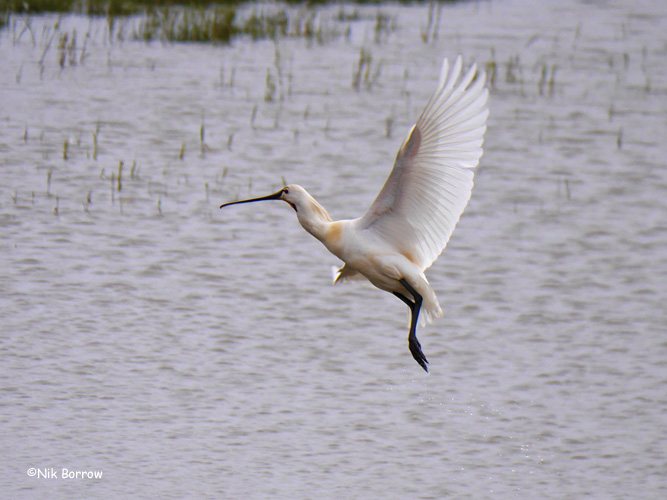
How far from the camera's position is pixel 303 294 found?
770 cm

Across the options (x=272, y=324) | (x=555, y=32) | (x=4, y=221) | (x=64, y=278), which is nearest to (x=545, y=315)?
(x=272, y=324)

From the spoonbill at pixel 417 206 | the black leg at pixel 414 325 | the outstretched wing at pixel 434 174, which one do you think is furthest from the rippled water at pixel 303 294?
the outstretched wing at pixel 434 174

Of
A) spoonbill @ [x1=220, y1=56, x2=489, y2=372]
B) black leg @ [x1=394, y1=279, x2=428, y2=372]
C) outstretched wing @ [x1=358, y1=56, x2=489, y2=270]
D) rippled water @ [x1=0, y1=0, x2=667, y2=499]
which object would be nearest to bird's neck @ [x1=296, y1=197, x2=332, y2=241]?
spoonbill @ [x1=220, y1=56, x2=489, y2=372]

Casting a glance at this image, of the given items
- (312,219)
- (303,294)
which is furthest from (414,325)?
(303,294)

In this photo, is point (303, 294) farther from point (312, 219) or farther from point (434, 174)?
point (434, 174)

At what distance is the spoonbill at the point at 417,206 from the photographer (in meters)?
Answer: 5.41

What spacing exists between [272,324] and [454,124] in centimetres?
219

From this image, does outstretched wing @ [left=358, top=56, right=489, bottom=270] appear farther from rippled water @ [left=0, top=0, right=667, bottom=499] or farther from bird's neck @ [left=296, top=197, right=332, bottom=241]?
rippled water @ [left=0, top=0, right=667, bottom=499]

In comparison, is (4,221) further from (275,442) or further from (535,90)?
(535,90)

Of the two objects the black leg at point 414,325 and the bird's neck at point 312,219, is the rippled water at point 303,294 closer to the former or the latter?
the black leg at point 414,325

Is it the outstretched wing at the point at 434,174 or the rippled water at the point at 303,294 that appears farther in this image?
the rippled water at the point at 303,294

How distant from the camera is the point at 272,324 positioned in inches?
283

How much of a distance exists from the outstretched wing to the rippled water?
927mm

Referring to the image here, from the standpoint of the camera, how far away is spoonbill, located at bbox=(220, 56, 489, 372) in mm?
5406
